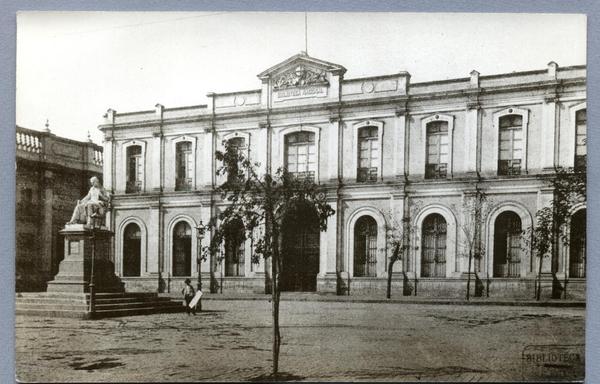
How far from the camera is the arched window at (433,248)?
8.51 m

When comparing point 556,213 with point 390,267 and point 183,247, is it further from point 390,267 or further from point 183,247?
point 183,247

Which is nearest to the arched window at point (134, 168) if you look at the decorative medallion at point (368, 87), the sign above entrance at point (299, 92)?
the sign above entrance at point (299, 92)

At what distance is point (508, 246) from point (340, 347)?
6.97 ft

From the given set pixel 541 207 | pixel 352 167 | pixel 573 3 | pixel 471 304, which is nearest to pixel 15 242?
pixel 352 167

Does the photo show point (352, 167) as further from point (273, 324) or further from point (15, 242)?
point (15, 242)

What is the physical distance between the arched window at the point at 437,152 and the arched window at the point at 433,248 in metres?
0.47

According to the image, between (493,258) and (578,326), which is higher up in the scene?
(493,258)

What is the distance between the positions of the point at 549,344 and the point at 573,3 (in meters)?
3.56

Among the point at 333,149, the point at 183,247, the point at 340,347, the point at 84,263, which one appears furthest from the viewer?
the point at 84,263

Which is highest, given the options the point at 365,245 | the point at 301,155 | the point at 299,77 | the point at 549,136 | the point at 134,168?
the point at 299,77

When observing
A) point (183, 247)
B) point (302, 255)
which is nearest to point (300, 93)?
point (302, 255)

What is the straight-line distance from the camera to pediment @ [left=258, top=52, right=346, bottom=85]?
8367mm

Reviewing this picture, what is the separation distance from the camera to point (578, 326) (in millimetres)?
8148

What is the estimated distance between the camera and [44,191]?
8625mm
